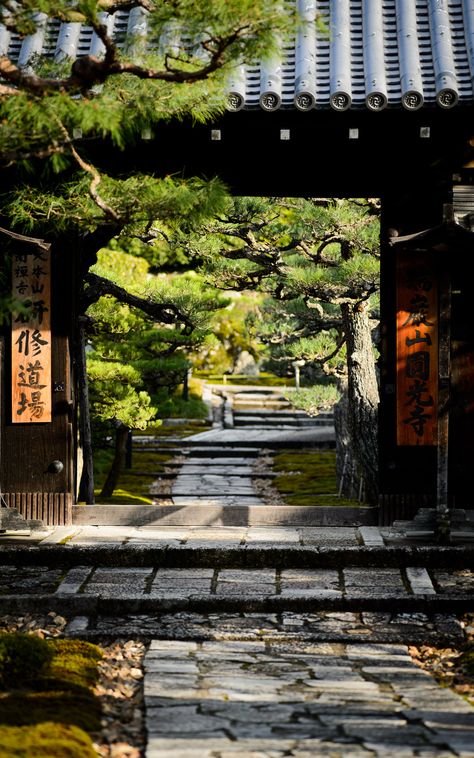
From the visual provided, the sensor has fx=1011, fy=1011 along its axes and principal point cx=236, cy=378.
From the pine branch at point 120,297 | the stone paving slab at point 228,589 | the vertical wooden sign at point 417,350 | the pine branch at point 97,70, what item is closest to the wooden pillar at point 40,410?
the stone paving slab at point 228,589

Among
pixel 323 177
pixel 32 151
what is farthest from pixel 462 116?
pixel 32 151

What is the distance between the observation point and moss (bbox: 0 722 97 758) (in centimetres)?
462

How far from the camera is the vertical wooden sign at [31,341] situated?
35.1 feet

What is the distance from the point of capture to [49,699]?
5.46 metres

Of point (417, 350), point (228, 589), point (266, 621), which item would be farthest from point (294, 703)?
point (417, 350)

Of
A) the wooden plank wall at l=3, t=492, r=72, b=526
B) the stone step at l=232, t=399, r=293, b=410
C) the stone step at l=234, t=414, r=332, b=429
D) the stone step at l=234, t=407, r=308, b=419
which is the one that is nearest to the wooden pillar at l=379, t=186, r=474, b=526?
the wooden plank wall at l=3, t=492, r=72, b=526

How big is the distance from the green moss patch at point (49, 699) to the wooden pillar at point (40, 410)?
3.95m

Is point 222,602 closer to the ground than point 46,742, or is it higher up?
closer to the ground

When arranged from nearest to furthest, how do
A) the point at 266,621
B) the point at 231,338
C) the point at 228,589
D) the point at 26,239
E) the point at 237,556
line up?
the point at 266,621
the point at 228,589
the point at 237,556
the point at 26,239
the point at 231,338

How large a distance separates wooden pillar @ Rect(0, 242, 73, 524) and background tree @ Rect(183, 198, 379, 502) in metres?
4.00

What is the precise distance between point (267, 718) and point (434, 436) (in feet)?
18.5

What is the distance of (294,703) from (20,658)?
1654mm

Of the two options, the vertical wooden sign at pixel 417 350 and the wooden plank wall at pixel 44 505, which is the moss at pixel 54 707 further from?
the vertical wooden sign at pixel 417 350

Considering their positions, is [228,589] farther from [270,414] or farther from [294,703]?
[270,414]
